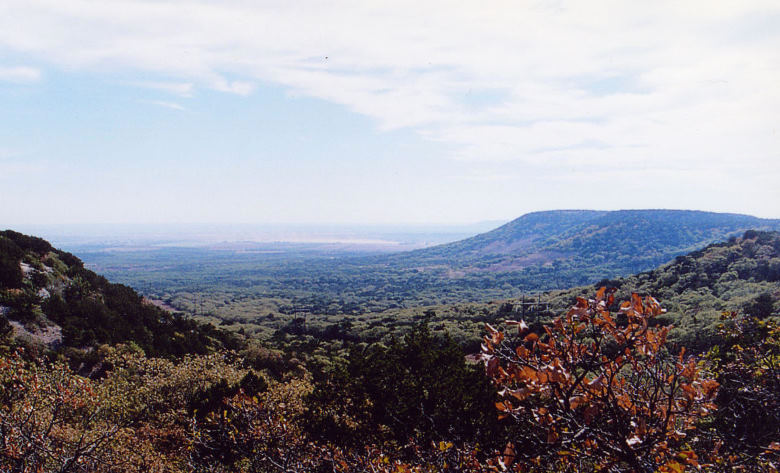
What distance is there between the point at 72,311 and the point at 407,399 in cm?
2385

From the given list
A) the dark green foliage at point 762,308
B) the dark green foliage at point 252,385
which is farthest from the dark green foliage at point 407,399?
the dark green foliage at point 762,308

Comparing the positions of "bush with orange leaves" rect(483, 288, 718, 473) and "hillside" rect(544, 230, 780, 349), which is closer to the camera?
"bush with orange leaves" rect(483, 288, 718, 473)

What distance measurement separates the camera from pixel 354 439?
1191 cm

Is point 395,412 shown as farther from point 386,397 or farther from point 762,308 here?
point 762,308

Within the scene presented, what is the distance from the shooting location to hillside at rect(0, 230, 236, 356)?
73.3 ft

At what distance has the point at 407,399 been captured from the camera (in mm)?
12164

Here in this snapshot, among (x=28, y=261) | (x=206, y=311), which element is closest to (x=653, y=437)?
(x=28, y=261)

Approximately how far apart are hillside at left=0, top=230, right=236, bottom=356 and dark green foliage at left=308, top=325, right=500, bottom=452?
15780 millimetres

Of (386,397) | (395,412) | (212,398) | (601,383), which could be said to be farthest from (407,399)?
(601,383)

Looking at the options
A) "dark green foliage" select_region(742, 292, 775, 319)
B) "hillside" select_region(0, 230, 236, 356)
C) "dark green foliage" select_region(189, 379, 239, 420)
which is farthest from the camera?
"dark green foliage" select_region(742, 292, 775, 319)

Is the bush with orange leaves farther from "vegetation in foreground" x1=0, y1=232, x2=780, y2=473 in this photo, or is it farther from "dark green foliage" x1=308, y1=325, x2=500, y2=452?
"dark green foliage" x1=308, y1=325, x2=500, y2=452

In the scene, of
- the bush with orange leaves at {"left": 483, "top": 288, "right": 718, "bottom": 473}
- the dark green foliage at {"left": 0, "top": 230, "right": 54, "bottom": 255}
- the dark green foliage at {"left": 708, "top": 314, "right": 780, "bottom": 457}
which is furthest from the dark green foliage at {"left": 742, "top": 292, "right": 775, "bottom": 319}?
the dark green foliage at {"left": 0, "top": 230, "right": 54, "bottom": 255}

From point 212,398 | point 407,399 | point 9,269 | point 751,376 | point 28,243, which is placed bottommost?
point 212,398

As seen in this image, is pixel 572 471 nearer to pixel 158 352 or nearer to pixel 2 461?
pixel 2 461
